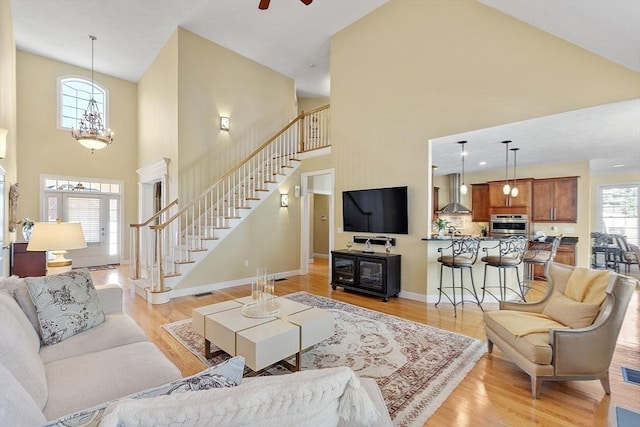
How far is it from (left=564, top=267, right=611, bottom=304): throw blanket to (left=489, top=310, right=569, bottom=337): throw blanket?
30 cm

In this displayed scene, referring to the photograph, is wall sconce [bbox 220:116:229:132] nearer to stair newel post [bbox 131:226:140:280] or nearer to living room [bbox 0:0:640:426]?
living room [bbox 0:0:640:426]

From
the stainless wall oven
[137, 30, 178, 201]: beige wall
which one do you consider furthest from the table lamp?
the stainless wall oven

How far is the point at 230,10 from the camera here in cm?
539

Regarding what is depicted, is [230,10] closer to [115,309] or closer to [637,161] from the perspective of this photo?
[115,309]

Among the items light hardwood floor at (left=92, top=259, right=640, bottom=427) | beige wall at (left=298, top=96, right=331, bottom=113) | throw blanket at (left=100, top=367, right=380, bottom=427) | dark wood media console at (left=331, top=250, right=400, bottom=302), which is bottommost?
light hardwood floor at (left=92, top=259, right=640, bottom=427)

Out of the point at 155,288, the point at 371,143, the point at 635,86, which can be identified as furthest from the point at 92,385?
the point at 635,86

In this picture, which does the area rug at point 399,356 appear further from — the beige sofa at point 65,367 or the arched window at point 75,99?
the arched window at point 75,99

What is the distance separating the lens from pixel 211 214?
5926 millimetres

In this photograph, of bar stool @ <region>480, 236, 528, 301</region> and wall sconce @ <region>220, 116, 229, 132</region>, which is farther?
wall sconce @ <region>220, 116, 229, 132</region>

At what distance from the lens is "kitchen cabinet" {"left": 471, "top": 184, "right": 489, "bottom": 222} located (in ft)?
26.5

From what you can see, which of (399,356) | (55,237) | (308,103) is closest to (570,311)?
(399,356)

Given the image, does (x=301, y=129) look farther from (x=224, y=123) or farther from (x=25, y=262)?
(x=25, y=262)

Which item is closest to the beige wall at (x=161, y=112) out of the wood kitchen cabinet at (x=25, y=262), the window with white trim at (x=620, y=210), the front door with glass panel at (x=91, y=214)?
the front door with glass panel at (x=91, y=214)

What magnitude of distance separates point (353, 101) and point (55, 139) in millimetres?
7098
